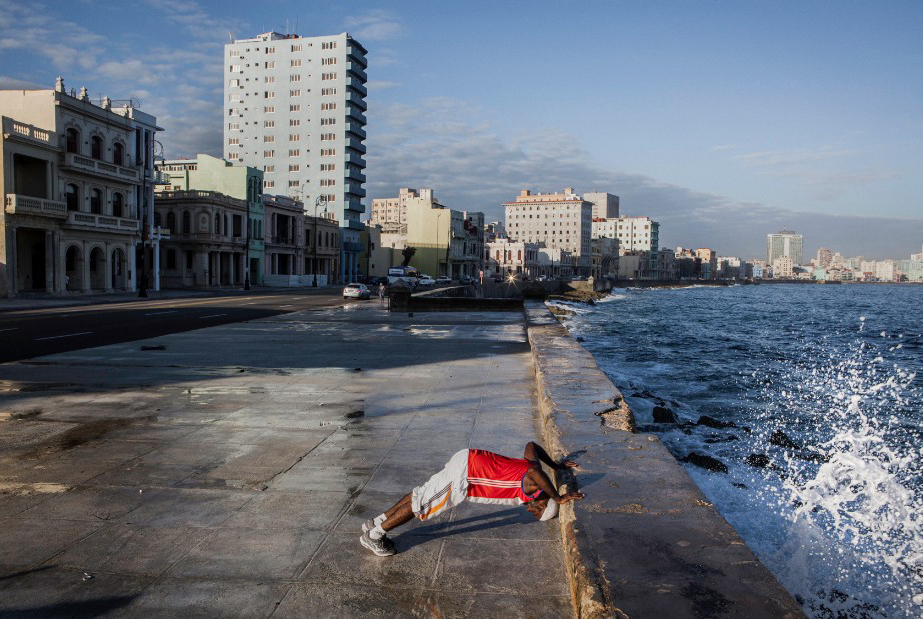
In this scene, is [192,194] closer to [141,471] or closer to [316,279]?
[316,279]

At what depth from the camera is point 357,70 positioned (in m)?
105

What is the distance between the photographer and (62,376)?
12500 millimetres

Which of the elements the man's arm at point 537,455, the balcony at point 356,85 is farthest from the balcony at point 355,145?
the man's arm at point 537,455

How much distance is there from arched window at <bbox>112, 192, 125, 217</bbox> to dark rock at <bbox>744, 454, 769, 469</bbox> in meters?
50.0

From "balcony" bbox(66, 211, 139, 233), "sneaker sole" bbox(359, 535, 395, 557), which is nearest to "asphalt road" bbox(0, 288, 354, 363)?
"balcony" bbox(66, 211, 139, 233)

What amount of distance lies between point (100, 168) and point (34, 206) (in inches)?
294

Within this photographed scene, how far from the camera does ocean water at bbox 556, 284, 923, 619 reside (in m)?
7.17

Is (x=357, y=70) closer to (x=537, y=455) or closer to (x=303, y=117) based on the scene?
(x=303, y=117)

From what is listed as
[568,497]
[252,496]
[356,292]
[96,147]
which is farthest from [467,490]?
[96,147]

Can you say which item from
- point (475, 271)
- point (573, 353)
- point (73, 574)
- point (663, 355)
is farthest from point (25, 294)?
point (475, 271)

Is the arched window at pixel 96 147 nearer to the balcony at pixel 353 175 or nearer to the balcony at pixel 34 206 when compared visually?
the balcony at pixel 34 206

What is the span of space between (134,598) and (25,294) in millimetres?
43764

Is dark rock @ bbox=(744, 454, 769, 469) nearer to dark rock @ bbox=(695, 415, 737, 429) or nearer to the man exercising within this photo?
dark rock @ bbox=(695, 415, 737, 429)

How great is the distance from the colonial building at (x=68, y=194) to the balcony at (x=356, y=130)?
51.6 meters
